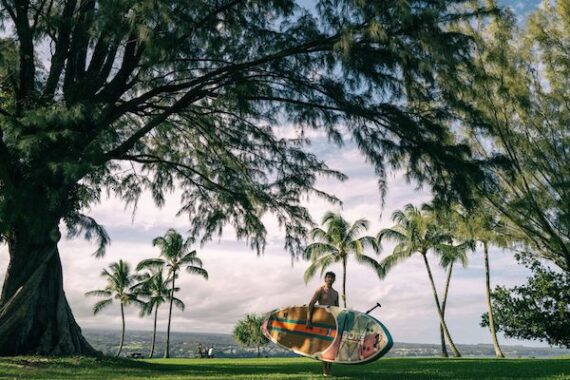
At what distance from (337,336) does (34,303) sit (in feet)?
27.8

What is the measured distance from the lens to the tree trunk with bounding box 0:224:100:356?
1317cm

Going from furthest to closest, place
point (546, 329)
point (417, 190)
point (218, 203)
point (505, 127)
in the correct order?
point (546, 329) < point (505, 127) < point (218, 203) < point (417, 190)

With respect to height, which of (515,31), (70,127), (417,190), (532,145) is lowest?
(417,190)

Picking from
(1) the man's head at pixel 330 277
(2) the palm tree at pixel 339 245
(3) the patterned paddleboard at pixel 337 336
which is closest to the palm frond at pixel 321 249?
(2) the palm tree at pixel 339 245

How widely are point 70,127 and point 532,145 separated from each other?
14.3m

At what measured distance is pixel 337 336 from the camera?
34.8ft

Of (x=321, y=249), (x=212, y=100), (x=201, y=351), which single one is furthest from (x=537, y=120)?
(x=201, y=351)

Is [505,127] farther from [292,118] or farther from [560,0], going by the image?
[292,118]

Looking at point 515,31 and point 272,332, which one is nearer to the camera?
point 272,332

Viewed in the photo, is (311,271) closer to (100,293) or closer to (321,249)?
(321,249)

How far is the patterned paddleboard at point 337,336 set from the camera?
10.2m

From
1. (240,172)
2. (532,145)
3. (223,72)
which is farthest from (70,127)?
(532,145)

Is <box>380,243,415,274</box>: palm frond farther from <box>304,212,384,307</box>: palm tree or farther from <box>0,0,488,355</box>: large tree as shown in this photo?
<box>0,0,488,355</box>: large tree

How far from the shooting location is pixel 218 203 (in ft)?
49.5
